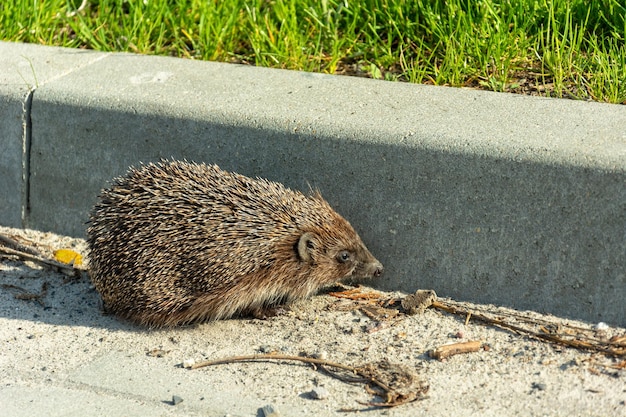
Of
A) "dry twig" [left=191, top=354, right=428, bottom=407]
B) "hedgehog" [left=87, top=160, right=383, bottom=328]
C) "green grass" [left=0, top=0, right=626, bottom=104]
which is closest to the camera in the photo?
"dry twig" [left=191, top=354, right=428, bottom=407]

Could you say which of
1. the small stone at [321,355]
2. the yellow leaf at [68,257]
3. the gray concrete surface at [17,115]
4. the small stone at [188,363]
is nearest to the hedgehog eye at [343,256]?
the small stone at [321,355]

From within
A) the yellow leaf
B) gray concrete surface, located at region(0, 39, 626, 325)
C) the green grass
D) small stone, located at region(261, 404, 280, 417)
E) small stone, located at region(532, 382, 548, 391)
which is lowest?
the yellow leaf

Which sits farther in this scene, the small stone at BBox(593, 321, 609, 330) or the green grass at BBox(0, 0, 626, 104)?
the green grass at BBox(0, 0, 626, 104)

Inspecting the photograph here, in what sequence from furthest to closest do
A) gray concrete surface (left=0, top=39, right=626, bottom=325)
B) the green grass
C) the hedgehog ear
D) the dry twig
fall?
1. the green grass
2. the hedgehog ear
3. gray concrete surface (left=0, top=39, right=626, bottom=325)
4. the dry twig

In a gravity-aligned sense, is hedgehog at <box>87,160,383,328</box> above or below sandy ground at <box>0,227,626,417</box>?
above

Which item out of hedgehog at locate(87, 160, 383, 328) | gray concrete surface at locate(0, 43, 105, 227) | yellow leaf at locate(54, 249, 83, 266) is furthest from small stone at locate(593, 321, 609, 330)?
gray concrete surface at locate(0, 43, 105, 227)

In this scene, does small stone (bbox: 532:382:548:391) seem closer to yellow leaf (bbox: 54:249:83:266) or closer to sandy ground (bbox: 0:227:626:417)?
sandy ground (bbox: 0:227:626:417)
